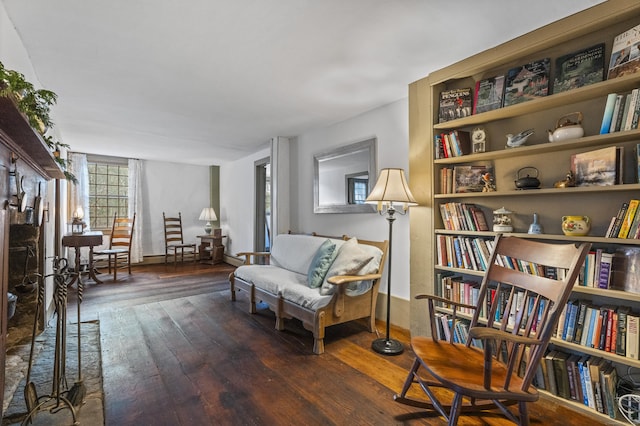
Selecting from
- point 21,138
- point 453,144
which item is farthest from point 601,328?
point 21,138

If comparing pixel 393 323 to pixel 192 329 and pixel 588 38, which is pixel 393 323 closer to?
pixel 192 329

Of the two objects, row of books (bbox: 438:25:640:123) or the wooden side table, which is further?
the wooden side table

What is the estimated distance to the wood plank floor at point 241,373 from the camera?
66.1 inches

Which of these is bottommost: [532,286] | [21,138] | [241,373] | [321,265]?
[241,373]

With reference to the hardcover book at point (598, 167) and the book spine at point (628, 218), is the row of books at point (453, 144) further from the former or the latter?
the book spine at point (628, 218)

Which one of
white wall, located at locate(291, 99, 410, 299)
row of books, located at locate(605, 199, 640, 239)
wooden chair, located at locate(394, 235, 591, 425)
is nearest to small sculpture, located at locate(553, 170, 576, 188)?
row of books, located at locate(605, 199, 640, 239)

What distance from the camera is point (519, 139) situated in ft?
6.76

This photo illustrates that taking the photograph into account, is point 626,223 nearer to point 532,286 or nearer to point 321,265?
point 532,286

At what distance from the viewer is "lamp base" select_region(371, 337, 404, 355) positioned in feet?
7.93

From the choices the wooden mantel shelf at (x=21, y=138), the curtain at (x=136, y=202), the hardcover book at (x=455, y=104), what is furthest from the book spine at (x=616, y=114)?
the curtain at (x=136, y=202)

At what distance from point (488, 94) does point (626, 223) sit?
3.84 ft

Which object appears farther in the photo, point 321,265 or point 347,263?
point 321,265

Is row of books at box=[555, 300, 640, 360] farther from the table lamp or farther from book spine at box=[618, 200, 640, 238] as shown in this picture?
the table lamp

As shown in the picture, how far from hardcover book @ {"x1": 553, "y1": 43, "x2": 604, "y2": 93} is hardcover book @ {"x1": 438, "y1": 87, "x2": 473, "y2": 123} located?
1.77 feet
